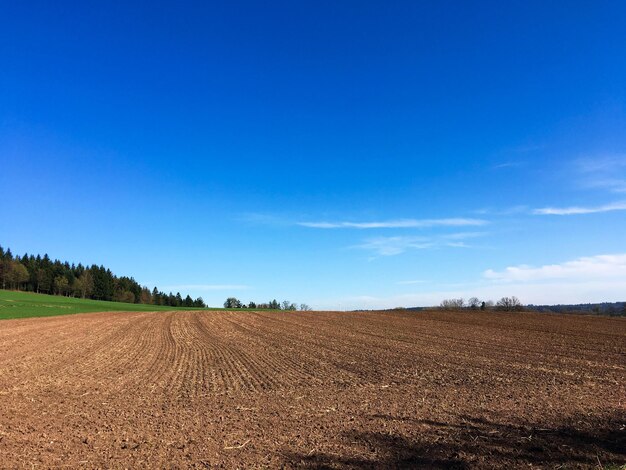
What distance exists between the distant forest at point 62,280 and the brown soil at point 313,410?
121 metres

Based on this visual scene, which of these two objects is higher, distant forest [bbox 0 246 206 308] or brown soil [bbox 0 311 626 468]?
distant forest [bbox 0 246 206 308]

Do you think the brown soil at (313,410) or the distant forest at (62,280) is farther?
the distant forest at (62,280)

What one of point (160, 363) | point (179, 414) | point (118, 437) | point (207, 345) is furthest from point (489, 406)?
point (207, 345)

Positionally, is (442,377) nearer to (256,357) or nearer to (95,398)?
(256,357)

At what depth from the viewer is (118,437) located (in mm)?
7863

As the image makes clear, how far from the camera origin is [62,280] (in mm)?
124625

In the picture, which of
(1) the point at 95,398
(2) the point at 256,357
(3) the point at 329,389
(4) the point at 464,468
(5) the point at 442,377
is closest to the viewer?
(4) the point at 464,468

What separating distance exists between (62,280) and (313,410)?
443ft

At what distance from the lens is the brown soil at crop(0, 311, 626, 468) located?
6.98 metres

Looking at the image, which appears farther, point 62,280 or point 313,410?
point 62,280

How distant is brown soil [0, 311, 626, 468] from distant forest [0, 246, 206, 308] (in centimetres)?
12114

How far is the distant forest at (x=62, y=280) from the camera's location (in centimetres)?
12156

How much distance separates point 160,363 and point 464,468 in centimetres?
1366

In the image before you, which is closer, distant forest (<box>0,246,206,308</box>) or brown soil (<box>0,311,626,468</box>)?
brown soil (<box>0,311,626,468</box>)
